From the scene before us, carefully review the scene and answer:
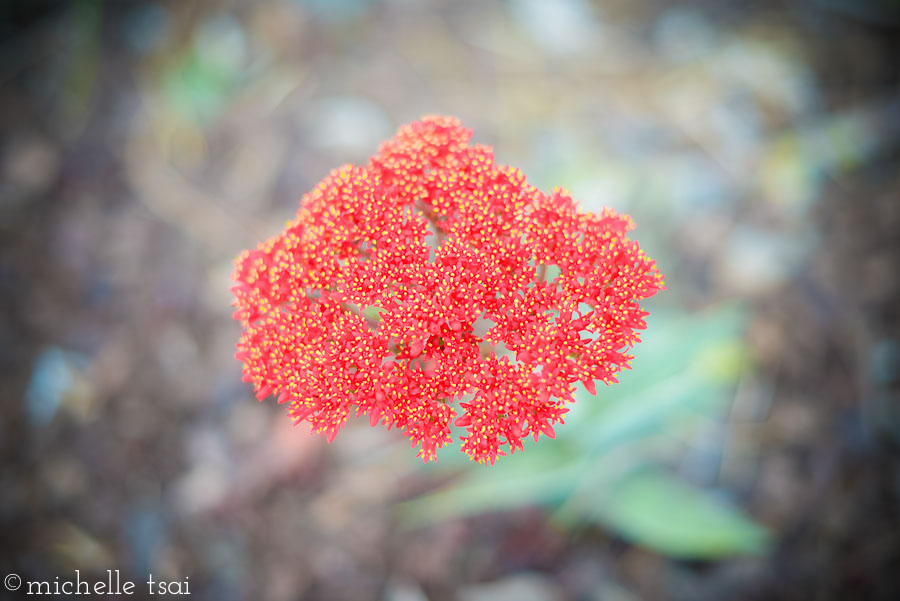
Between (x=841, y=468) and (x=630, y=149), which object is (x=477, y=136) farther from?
(x=841, y=468)

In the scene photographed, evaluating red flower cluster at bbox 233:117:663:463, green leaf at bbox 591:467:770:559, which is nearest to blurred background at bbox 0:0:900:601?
green leaf at bbox 591:467:770:559

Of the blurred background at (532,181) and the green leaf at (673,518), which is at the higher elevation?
the blurred background at (532,181)

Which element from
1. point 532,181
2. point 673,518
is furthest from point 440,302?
point 532,181

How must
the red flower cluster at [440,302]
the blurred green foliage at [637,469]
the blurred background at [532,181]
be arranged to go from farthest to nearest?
the blurred background at [532,181] < the blurred green foliage at [637,469] < the red flower cluster at [440,302]

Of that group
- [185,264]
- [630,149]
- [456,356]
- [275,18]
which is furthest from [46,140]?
[456,356]

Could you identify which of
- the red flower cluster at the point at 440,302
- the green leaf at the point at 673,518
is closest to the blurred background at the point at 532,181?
the green leaf at the point at 673,518

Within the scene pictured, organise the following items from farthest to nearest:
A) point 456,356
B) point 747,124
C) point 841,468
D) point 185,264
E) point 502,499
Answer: point 747,124 < point 185,264 < point 841,468 < point 502,499 < point 456,356

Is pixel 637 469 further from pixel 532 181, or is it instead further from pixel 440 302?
pixel 440 302

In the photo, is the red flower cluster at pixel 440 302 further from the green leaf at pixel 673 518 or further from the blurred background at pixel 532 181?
the green leaf at pixel 673 518
